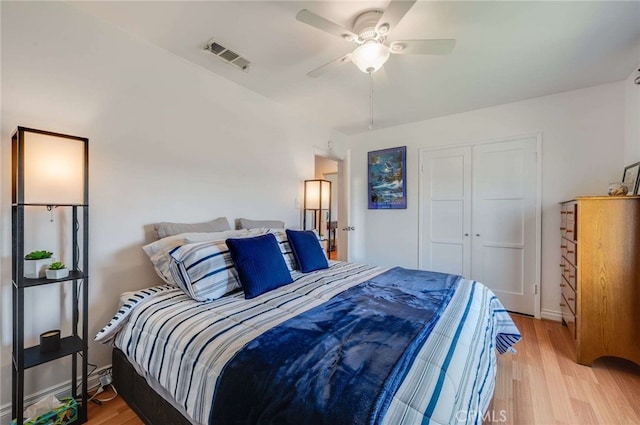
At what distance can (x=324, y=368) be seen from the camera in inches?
35.6

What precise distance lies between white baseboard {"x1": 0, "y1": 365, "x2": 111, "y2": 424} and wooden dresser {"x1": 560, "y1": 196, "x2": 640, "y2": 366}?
358 centimetres

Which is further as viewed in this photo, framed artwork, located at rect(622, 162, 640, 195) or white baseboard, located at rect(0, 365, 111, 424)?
framed artwork, located at rect(622, 162, 640, 195)

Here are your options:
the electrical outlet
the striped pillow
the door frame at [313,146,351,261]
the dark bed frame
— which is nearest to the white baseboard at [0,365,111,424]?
the electrical outlet

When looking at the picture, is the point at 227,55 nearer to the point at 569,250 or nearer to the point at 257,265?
the point at 257,265

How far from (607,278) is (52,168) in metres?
3.91

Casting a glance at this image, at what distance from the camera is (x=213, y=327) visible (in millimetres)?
1246

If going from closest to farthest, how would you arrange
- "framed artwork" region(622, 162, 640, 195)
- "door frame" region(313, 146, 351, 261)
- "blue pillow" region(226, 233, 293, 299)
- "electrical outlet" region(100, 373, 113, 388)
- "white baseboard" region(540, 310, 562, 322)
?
"blue pillow" region(226, 233, 293, 299)
"electrical outlet" region(100, 373, 113, 388)
"framed artwork" region(622, 162, 640, 195)
"white baseboard" region(540, 310, 562, 322)
"door frame" region(313, 146, 351, 261)

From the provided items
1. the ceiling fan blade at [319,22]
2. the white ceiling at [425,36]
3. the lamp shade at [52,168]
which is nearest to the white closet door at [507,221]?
the white ceiling at [425,36]

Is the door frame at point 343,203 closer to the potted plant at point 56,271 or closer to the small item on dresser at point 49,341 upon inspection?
the potted plant at point 56,271

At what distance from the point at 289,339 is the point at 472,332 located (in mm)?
845

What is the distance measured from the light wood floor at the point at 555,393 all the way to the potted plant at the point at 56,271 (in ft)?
2.82

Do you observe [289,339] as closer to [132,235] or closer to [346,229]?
[132,235]

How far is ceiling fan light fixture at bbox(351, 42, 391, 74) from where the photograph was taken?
174 cm

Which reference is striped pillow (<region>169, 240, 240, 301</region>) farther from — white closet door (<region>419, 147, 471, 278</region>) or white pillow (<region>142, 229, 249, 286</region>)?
white closet door (<region>419, 147, 471, 278</region>)
